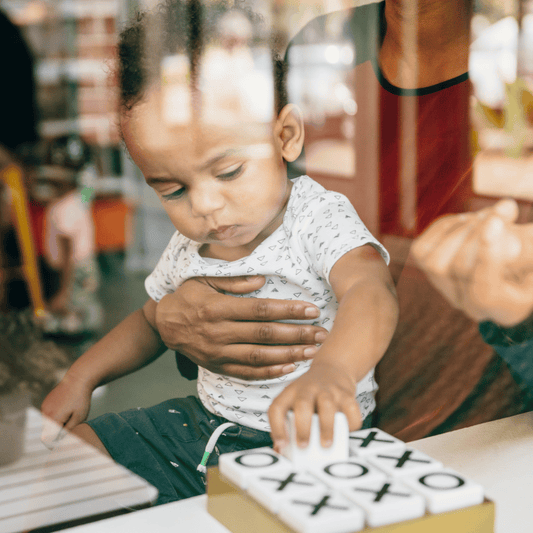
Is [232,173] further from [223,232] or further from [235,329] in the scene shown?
[235,329]

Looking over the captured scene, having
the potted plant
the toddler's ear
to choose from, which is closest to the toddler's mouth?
the toddler's ear

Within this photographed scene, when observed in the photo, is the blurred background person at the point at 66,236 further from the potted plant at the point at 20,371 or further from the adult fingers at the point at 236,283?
the adult fingers at the point at 236,283

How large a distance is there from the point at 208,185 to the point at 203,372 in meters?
0.23

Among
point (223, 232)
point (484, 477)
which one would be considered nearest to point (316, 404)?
point (223, 232)

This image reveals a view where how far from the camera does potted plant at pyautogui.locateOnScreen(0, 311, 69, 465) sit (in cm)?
57

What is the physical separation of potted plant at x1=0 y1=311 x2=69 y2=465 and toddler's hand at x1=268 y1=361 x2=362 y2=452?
24 cm

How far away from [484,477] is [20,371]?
57 cm

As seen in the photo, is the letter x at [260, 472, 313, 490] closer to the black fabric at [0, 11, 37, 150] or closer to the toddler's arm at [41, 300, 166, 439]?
the toddler's arm at [41, 300, 166, 439]

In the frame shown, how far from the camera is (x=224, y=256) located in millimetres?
716

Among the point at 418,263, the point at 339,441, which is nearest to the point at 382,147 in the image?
the point at 418,263

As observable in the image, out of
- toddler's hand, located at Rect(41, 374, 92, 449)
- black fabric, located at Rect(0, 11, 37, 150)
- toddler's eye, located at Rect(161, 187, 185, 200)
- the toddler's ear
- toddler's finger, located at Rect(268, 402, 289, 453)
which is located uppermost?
black fabric, located at Rect(0, 11, 37, 150)

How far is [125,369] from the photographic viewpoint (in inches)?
26.7

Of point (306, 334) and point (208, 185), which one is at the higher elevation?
point (208, 185)

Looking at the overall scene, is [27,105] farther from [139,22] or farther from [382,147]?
[382,147]
